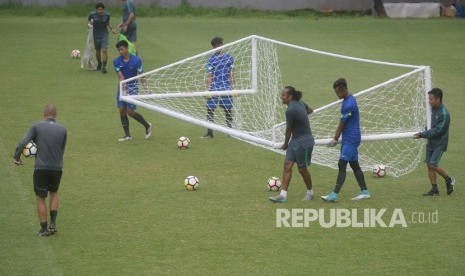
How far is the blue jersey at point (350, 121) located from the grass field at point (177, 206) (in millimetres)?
1133

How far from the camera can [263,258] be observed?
13.7 metres

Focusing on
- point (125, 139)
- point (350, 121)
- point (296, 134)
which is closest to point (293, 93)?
point (296, 134)

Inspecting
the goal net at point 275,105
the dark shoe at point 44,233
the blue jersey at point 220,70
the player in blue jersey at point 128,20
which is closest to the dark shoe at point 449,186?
the goal net at point 275,105

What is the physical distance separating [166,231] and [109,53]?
59.7 ft

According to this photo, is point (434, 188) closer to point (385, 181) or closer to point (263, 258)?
point (385, 181)

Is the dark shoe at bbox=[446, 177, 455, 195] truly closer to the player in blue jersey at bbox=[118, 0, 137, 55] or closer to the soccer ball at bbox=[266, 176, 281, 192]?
the soccer ball at bbox=[266, 176, 281, 192]

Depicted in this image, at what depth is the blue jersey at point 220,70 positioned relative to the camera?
838 inches

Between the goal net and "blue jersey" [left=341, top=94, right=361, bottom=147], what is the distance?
60cm

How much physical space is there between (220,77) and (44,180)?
7.59 m

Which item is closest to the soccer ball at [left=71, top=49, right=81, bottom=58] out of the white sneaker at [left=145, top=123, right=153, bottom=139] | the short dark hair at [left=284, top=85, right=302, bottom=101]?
the white sneaker at [left=145, top=123, right=153, bottom=139]

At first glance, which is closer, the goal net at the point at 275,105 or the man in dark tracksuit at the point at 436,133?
the man in dark tracksuit at the point at 436,133

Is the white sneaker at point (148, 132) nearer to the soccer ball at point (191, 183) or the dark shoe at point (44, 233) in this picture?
the soccer ball at point (191, 183)

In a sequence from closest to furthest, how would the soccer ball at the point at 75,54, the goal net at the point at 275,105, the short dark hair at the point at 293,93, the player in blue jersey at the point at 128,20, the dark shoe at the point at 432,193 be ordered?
the short dark hair at the point at 293,93 → the dark shoe at the point at 432,193 → the goal net at the point at 275,105 → the player in blue jersey at the point at 128,20 → the soccer ball at the point at 75,54

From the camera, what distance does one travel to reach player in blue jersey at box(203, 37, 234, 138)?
69.8 ft
